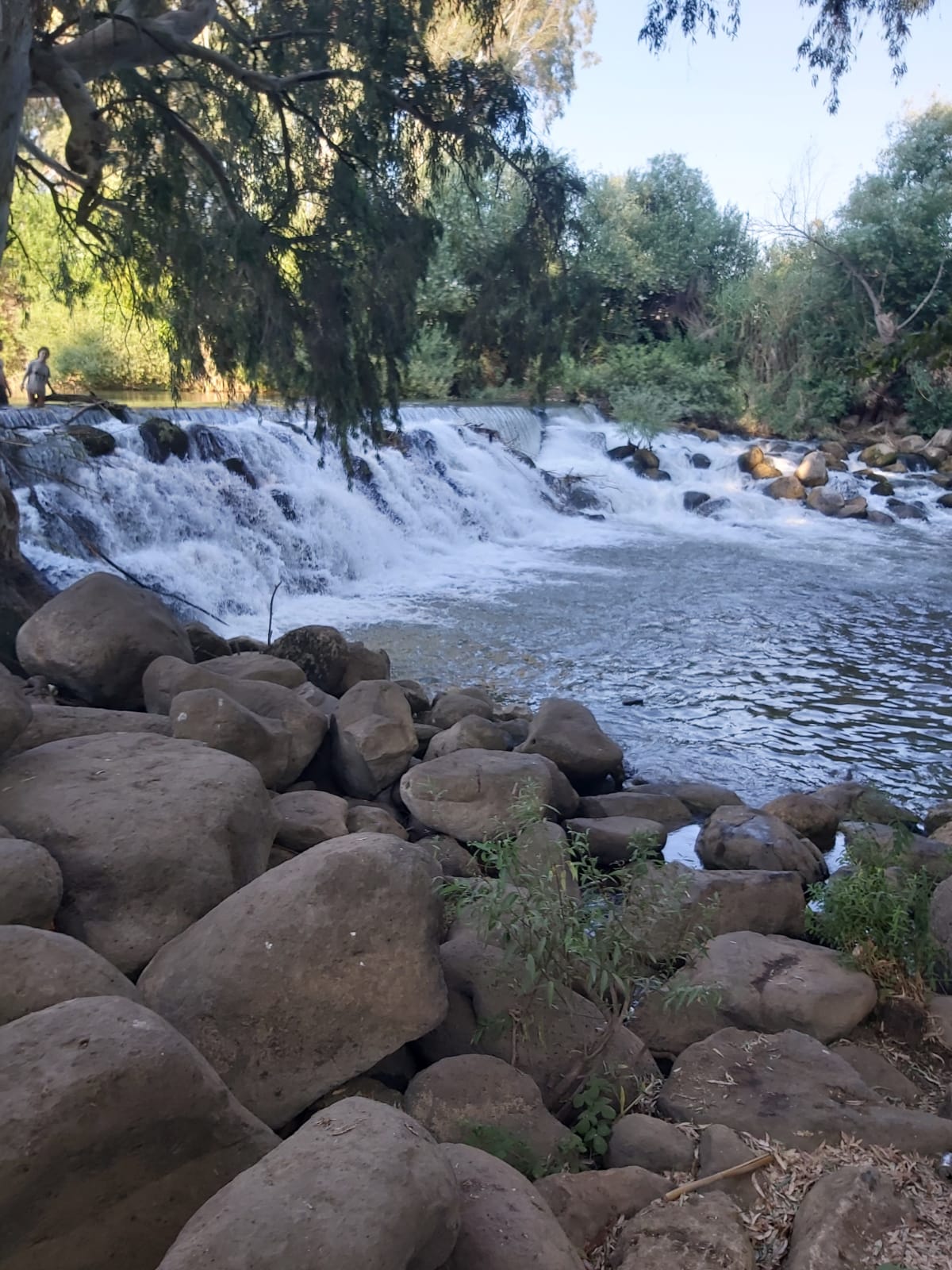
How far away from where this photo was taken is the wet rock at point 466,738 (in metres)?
5.74

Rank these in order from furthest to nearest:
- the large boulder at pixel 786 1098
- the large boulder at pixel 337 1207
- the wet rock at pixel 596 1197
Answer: the large boulder at pixel 786 1098
the wet rock at pixel 596 1197
the large boulder at pixel 337 1207

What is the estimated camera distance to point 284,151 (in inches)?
281

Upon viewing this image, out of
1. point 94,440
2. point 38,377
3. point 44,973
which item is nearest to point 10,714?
point 44,973

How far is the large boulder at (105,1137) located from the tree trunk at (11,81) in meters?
4.47

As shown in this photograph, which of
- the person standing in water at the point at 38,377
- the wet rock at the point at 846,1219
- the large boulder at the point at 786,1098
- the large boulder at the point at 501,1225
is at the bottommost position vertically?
the large boulder at the point at 786,1098

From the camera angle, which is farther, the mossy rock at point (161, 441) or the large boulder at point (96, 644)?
the mossy rock at point (161, 441)

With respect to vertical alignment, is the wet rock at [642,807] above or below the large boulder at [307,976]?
below

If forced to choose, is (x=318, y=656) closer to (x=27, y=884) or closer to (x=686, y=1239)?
(x=27, y=884)

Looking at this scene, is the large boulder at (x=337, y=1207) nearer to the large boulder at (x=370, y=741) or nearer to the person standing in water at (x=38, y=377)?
the large boulder at (x=370, y=741)

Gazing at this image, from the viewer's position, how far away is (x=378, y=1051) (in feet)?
8.54

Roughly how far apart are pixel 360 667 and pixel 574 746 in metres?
1.60

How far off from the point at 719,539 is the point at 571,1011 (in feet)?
41.8

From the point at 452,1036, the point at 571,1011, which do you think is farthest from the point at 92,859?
the point at 571,1011

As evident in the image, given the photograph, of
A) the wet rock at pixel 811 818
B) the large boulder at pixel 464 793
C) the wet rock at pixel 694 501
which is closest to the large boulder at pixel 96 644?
the large boulder at pixel 464 793
